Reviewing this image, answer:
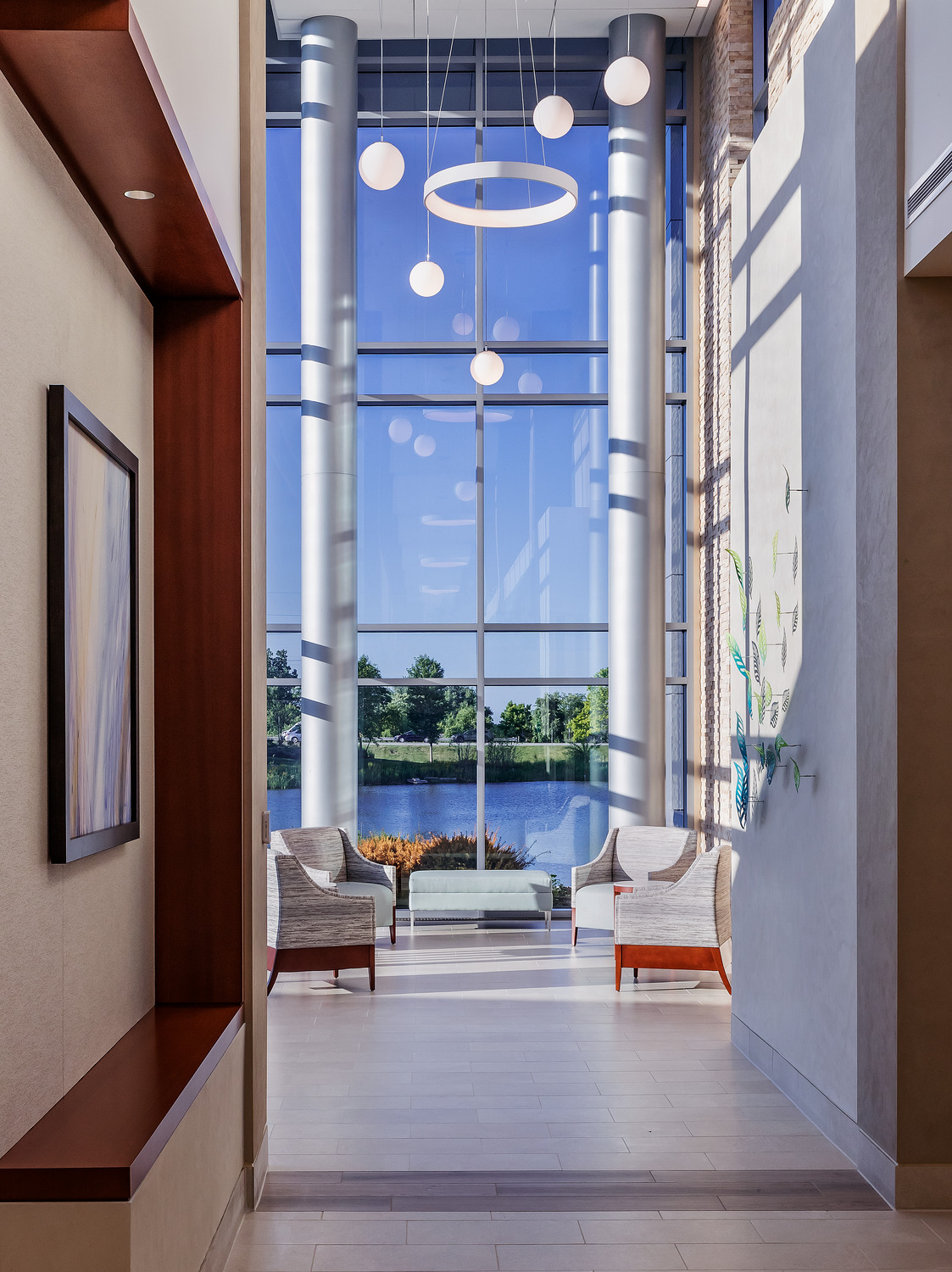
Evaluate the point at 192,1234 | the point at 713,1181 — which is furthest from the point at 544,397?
the point at 192,1234

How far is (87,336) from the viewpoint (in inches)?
117

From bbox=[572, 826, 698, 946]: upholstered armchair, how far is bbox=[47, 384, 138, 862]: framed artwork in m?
5.68

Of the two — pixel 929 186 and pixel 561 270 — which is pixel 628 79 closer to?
pixel 561 270

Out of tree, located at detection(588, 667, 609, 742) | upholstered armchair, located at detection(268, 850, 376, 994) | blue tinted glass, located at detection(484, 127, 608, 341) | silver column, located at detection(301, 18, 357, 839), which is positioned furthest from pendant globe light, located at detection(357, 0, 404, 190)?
tree, located at detection(588, 667, 609, 742)

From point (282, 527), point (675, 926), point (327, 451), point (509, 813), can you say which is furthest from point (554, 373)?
point (675, 926)

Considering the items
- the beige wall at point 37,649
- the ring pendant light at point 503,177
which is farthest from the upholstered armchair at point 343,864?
the beige wall at point 37,649

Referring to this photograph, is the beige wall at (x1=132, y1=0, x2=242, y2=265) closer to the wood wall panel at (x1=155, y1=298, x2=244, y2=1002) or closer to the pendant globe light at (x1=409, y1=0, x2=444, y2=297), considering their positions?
the wood wall panel at (x1=155, y1=298, x2=244, y2=1002)

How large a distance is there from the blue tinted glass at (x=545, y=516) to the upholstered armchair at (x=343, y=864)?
2.70 m

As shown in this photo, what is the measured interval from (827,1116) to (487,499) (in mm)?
6667

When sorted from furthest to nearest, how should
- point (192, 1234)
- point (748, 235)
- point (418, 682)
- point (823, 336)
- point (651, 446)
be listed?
1. point (418, 682)
2. point (651, 446)
3. point (748, 235)
4. point (823, 336)
5. point (192, 1234)

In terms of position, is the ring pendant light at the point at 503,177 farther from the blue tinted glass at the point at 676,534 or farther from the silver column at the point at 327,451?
the blue tinted glass at the point at 676,534

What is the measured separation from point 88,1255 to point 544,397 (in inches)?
346

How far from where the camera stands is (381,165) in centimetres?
696

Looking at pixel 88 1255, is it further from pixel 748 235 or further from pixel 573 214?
pixel 573 214
